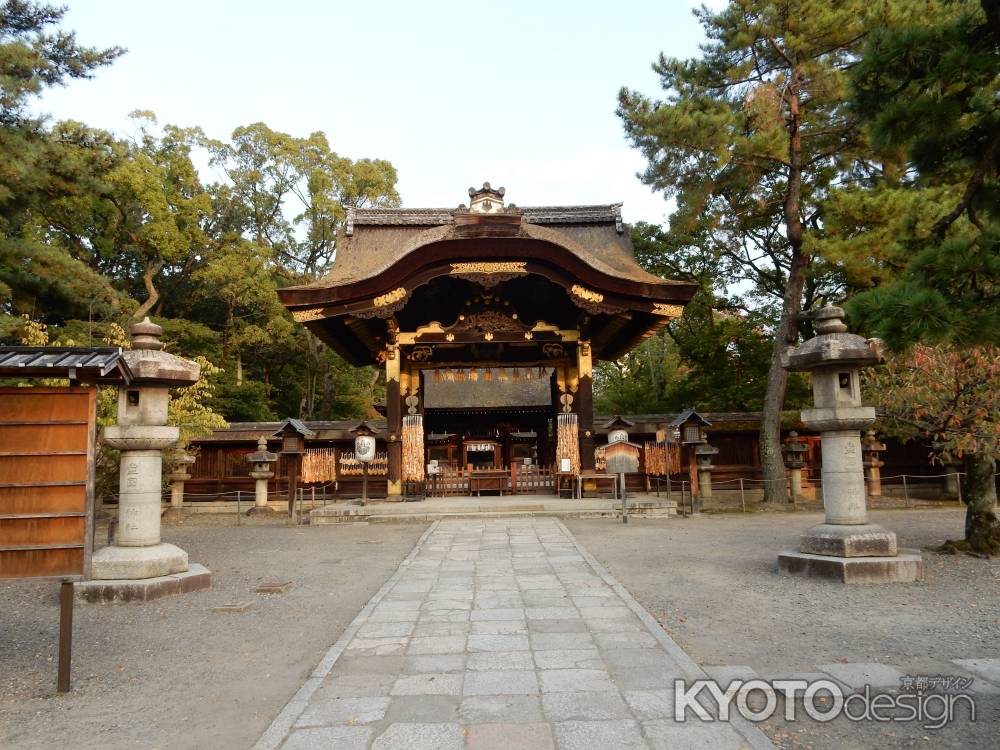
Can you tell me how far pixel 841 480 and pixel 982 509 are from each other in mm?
2518

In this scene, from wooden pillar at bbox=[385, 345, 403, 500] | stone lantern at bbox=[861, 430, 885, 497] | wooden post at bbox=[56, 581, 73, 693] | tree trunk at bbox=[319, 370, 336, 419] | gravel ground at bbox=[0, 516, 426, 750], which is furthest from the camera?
tree trunk at bbox=[319, 370, 336, 419]

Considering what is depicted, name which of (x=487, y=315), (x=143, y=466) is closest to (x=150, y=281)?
(x=487, y=315)

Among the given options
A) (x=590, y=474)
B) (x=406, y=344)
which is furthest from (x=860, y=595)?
(x=406, y=344)

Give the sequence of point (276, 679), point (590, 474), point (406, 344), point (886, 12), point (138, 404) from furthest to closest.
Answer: point (406, 344)
point (590, 474)
point (886, 12)
point (138, 404)
point (276, 679)

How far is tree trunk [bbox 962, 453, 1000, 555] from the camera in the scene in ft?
25.5

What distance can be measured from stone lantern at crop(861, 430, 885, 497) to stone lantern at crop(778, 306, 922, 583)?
36.2ft

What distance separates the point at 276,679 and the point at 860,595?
5288 millimetres

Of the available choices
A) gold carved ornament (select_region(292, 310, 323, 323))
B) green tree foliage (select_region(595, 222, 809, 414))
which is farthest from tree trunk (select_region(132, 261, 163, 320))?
green tree foliage (select_region(595, 222, 809, 414))

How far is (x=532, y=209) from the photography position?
18.7 m

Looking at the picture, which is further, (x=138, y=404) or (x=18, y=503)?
(x=138, y=404)

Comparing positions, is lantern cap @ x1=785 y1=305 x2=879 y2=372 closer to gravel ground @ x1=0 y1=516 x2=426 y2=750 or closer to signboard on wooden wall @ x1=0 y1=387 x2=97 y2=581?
gravel ground @ x1=0 y1=516 x2=426 y2=750

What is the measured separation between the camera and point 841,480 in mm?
6992

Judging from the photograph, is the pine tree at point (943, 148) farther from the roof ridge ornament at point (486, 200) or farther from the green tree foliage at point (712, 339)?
the green tree foliage at point (712, 339)

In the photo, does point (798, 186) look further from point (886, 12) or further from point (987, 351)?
point (987, 351)
